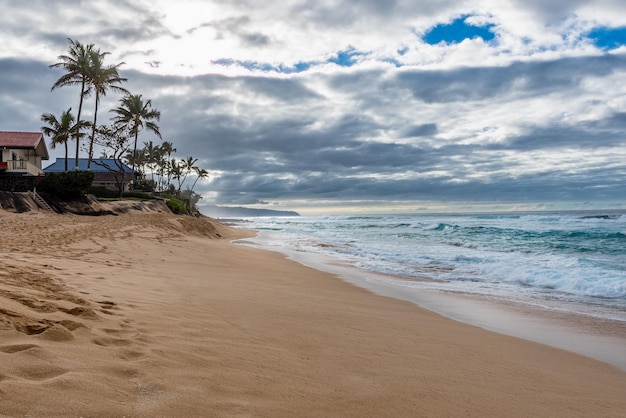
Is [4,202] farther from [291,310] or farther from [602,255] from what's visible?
[602,255]

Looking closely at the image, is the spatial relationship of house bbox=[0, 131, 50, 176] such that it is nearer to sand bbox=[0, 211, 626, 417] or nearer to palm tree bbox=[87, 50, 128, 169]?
palm tree bbox=[87, 50, 128, 169]

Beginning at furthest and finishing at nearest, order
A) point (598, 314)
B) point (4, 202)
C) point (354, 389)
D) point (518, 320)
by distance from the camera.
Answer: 1. point (4, 202)
2. point (598, 314)
3. point (518, 320)
4. point (354, 389)

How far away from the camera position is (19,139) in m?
40.9

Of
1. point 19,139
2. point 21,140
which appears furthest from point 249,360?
point 19,139

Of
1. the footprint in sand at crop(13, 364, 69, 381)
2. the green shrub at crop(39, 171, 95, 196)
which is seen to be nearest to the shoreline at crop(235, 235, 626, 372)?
the footprint in sand at crop(13, 364, 69, 381)

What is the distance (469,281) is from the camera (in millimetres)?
12211

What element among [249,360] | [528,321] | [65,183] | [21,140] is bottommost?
[528,321]

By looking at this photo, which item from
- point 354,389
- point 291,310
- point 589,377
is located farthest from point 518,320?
point 354,389

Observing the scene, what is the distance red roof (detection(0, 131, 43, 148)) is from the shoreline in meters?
41.1

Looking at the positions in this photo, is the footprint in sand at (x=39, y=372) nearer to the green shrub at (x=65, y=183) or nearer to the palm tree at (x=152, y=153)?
the green shrub at (x=65, y=183)

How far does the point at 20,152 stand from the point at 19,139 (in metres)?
1.33

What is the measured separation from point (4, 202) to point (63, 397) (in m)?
26.0

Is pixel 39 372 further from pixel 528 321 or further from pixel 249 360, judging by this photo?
pixel 528 321

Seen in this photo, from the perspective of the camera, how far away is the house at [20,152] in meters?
38.2
